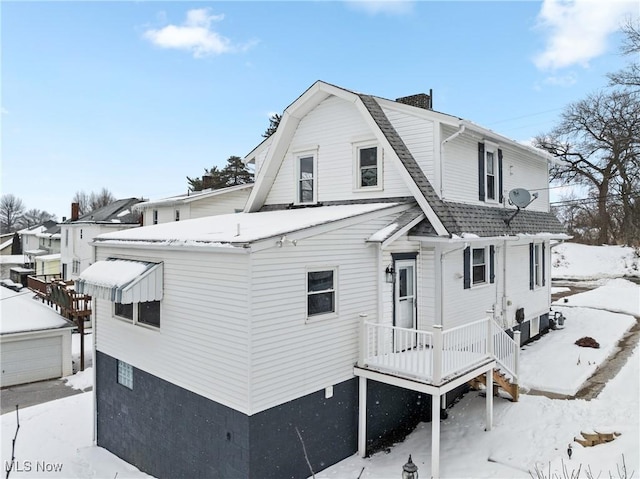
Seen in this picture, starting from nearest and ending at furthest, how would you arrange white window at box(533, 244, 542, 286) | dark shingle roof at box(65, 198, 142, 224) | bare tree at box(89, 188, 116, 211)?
white window at box(533, 244, 542, 286) < dark shingle roof at box(65, 198, 142, 224) < bare tree at box(89, 188, 116, 211)

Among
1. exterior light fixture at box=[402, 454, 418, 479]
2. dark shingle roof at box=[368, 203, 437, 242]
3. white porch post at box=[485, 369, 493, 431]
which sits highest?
dark shingle roof at box=[368, 203, 437, 242]

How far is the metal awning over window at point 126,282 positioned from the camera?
27.2 feet

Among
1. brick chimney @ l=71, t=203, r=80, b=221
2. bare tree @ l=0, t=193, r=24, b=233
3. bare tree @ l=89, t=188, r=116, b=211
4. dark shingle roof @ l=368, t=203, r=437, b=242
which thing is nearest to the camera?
dark shingle roof @ l=368, t=203, r=437, b=242

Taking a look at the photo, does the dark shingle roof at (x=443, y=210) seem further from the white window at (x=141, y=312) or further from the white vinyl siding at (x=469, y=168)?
the white window at (x=141, y=312)

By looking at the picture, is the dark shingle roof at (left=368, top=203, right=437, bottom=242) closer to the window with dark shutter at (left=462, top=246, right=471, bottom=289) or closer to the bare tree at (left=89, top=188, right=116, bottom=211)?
the window with dark shutter at (left=462, top=246, right=471, bottom=289)

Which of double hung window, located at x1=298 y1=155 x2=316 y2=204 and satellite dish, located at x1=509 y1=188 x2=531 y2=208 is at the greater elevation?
double hung window, located at x1=298 y1=155 x2=316 y2=204

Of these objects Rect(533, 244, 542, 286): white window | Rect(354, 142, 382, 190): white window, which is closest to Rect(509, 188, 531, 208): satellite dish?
Rect(354, 142, 382, 190): white window

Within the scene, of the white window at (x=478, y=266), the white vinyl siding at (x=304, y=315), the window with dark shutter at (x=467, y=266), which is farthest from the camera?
the white window at (x=478, y=266)

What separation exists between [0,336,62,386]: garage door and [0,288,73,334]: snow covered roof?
1.99 feet

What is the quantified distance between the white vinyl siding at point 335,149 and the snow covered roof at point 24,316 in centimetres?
1474

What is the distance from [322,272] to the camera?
814 cm

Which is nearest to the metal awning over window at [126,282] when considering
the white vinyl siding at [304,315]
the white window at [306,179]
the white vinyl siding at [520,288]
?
the white vinyl siding at [304,315]

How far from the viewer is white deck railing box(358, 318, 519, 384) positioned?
7867 millimetres

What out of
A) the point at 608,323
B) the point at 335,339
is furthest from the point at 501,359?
the point at 608,323
